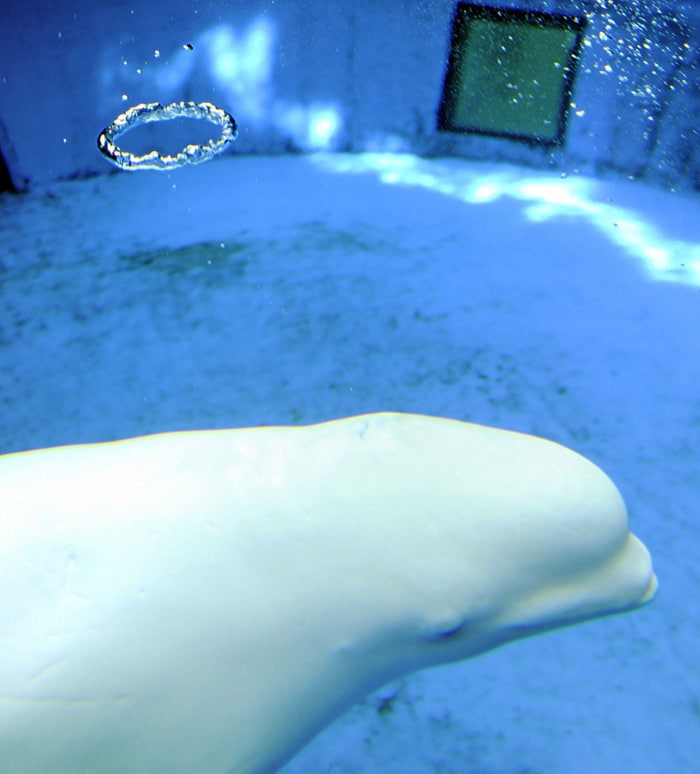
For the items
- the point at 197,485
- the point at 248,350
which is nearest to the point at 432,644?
the point at 197,485

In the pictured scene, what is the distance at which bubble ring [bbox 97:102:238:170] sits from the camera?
3990mm

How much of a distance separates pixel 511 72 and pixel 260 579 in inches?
141

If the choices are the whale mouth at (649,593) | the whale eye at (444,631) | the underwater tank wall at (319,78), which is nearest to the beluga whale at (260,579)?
the whale eye at (444,631)

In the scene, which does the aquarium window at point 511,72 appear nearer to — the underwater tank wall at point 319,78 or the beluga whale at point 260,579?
the underwater tank wall at point 319,78

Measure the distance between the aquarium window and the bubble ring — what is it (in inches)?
50.0

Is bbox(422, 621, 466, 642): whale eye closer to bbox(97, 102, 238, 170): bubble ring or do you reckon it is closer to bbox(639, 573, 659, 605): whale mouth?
bbox(639, 573, 659, 605): whale mouth

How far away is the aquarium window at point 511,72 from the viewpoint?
3.84m

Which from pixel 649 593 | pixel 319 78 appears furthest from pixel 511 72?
pixel 649 593

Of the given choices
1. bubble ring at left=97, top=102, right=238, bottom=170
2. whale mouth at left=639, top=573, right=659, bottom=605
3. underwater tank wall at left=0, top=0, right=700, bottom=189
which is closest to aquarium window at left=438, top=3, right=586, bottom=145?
underwater tank wall at left=0, top=0, right=700, bottom=189

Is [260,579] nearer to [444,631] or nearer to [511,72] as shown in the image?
[444,631]

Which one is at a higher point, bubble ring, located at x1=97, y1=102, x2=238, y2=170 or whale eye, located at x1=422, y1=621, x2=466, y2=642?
whale eye, located at x1=422, y1=621, x2=466, y2=642

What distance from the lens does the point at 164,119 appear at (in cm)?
404

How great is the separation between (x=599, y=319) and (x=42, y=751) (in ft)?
8.80

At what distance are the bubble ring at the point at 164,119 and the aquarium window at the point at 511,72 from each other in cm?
127
